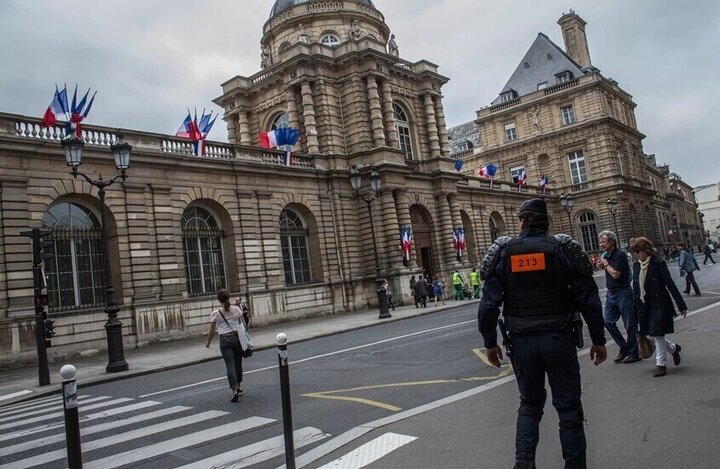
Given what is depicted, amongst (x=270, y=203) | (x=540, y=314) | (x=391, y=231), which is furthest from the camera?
(x=391, y=231)

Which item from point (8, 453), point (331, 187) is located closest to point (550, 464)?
point (8, 453)

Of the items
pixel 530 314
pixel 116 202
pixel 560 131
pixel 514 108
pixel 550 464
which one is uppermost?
pixel 514 108

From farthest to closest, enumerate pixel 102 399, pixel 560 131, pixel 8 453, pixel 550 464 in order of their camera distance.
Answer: pixel 560 131 < pixel 102 399 < pixel 8 453 < pixel 550 464

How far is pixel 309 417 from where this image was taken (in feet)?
23.3

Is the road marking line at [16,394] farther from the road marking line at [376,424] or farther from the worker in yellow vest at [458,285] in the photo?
the worker in yellow vest at [458,285]

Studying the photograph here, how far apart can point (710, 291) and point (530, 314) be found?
1761cm

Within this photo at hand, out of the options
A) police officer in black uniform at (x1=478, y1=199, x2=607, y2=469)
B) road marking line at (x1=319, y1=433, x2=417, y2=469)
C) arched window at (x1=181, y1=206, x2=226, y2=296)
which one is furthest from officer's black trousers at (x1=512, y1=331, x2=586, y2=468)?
arched window at (x1=181, y1=206, x2=226, y2=296)

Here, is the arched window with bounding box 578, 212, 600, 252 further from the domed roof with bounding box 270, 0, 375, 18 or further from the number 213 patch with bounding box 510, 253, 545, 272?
the number 213 patch with bounding box 510, 253, 545, 272

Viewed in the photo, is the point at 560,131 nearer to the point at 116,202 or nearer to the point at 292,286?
the point at 292,286

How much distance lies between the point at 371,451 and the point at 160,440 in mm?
2626

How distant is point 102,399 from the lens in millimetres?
10305

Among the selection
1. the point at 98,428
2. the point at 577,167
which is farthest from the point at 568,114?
the point at 98,428

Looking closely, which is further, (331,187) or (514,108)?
(514,108)

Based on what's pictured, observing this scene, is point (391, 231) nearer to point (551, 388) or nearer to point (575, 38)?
point (551, 388)
